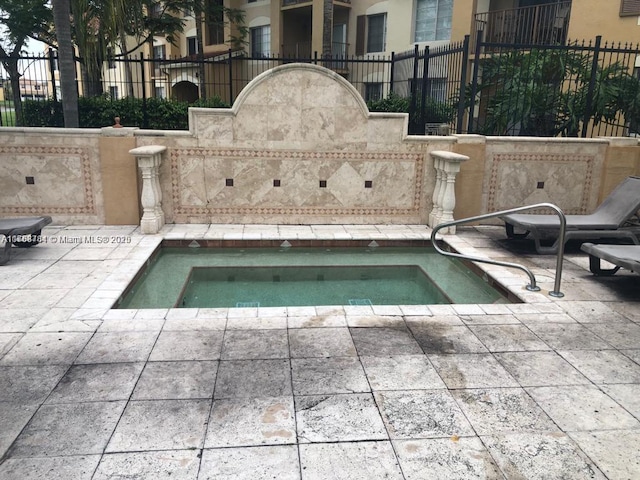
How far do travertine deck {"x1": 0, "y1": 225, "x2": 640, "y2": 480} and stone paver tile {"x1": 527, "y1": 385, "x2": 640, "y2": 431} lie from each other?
0.04 feet

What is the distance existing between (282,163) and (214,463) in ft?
21.3

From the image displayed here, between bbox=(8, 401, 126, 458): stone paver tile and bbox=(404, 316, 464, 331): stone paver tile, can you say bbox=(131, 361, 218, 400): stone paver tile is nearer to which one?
bbox=(8, 401, 126, 458): stone paver tile

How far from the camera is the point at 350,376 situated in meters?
3.92

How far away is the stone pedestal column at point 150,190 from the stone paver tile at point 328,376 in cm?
491

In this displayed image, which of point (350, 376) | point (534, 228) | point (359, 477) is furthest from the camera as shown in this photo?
point (534, 228)

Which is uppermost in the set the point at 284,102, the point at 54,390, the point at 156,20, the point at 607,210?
the point at 156,20

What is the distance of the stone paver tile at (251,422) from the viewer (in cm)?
312

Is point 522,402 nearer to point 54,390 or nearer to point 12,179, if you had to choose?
point 54,390

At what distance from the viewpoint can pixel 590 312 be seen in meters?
5.31

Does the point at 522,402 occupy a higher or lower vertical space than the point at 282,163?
→ lower

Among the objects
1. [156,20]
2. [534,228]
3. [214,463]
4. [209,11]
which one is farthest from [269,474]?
[209,11]

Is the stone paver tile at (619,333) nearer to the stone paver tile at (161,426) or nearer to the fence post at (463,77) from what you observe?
the stone paver tile at (161,426)

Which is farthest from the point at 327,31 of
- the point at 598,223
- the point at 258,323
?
the point at 258,323

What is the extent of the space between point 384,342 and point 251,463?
6.31ft
